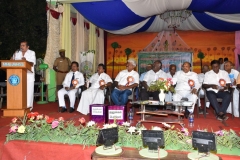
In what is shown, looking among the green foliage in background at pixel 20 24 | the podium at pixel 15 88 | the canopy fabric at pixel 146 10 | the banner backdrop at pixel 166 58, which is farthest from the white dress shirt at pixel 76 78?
the banner backdrop at pixel 166 58

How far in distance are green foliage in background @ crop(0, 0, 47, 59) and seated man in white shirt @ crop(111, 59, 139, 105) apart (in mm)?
4683

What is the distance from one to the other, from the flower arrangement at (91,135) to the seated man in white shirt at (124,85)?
2.06 m

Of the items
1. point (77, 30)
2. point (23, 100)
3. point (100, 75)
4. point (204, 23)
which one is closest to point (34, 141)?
point (23, 100)

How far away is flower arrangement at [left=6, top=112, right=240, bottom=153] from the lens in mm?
2490

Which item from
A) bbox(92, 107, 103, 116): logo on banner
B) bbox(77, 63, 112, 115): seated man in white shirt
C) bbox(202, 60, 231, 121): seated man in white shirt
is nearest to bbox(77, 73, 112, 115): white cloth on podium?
bbox(77, 63, 112, 115): seated man in white shirt

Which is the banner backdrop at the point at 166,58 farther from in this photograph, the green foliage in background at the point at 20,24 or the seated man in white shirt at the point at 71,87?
the seated man in white shirt at the point at 71,87

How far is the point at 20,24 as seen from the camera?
27.0 ft

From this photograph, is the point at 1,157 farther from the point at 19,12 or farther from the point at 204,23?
the point at 204,23

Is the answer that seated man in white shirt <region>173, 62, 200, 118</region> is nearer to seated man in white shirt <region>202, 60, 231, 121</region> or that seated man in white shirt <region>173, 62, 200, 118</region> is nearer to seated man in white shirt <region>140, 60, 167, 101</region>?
seated man in white shirt <region>202, 60, 231, 121</region>

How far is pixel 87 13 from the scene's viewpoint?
659 cm

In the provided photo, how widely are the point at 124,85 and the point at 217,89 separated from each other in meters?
1.97

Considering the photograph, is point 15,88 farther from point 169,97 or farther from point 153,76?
point 169,97

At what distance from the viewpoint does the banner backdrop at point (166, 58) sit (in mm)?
8760

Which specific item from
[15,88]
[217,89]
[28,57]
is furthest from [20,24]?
[217,89]
